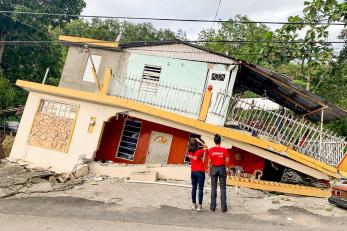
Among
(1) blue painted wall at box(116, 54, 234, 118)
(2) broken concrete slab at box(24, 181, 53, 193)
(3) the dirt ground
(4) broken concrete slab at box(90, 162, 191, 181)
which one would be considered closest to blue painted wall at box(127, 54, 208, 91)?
(1) blue painted wall at box(116, 54, 234, 118)

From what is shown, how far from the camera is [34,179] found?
12305 millimetres

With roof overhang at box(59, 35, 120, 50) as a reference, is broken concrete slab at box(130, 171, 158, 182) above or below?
below

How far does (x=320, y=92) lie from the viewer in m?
22.2

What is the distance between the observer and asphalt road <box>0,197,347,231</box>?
7617 mm

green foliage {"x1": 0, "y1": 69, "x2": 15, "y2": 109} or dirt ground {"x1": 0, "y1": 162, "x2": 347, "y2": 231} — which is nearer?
dirt ground {"x1": 0, "y1": 162, "x2": 347, "y2": 231}

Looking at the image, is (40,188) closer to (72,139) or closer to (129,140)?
(72,139)

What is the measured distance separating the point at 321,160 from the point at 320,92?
11730 millimetres

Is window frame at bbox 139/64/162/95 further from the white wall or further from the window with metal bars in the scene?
the white wall

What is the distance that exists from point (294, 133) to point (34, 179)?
346 inches

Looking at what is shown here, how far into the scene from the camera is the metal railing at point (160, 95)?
45.9 ft

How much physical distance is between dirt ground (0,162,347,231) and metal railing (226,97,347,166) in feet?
5.33

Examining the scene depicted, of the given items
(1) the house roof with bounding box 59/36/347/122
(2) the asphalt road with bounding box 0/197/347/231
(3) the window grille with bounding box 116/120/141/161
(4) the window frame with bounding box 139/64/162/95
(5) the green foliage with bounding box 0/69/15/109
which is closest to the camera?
(2) the asphalt road with bounding box 0/197/347/231

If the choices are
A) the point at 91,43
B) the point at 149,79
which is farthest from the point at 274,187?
the point at 91,43

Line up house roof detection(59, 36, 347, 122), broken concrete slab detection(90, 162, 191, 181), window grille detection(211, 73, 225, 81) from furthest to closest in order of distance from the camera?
window grille detection(211, 73, 225, 81), house roof detection(59, 36, 347, 122), broken concrete slab detection(90, 162, 191, 181)
